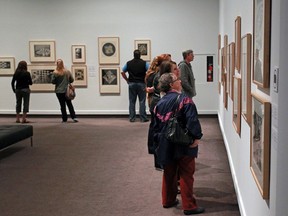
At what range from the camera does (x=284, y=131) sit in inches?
101

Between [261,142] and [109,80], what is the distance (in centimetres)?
1089

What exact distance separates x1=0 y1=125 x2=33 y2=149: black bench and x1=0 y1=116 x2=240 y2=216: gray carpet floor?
0.30 metres

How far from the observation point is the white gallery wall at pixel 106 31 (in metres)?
13.4

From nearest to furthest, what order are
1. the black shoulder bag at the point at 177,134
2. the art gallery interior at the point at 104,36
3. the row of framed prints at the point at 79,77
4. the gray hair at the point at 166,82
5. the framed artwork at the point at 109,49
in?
the black shoulder bag at the point at 177,134
the gray hair at the point at 166,82
the art gallery interior at the point at 104,36
the framed artwork at the point at 109,49
the row of framed prints at the point at 79,77

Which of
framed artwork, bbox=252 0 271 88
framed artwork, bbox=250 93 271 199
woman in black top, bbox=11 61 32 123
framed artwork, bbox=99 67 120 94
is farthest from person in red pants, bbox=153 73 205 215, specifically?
framed artwork, bbox=99 67 120 94

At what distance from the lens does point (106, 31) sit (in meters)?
13.7

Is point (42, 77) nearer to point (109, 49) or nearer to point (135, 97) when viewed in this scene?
point (109, 49)

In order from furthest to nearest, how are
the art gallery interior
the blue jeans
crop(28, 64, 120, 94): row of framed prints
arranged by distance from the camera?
crop(28, 64, 120, 94): row of framed prints
the art gallery interior
the blue jeans

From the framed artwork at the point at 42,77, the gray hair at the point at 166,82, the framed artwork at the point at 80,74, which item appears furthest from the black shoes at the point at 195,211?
the framed artwork at the point at 42,77

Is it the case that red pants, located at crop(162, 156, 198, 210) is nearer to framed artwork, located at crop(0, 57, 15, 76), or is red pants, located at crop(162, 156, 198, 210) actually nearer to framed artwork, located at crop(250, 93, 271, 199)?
framed artwork, located at crop(250, 93, 271, 199)

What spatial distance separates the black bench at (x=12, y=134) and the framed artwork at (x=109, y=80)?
511 cm

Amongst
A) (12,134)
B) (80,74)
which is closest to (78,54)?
(80,74)

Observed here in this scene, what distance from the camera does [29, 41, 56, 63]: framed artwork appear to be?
13.9 m

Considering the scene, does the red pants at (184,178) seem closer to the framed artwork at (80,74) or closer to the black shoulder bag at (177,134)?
the black shoulder bag at (177,134)
